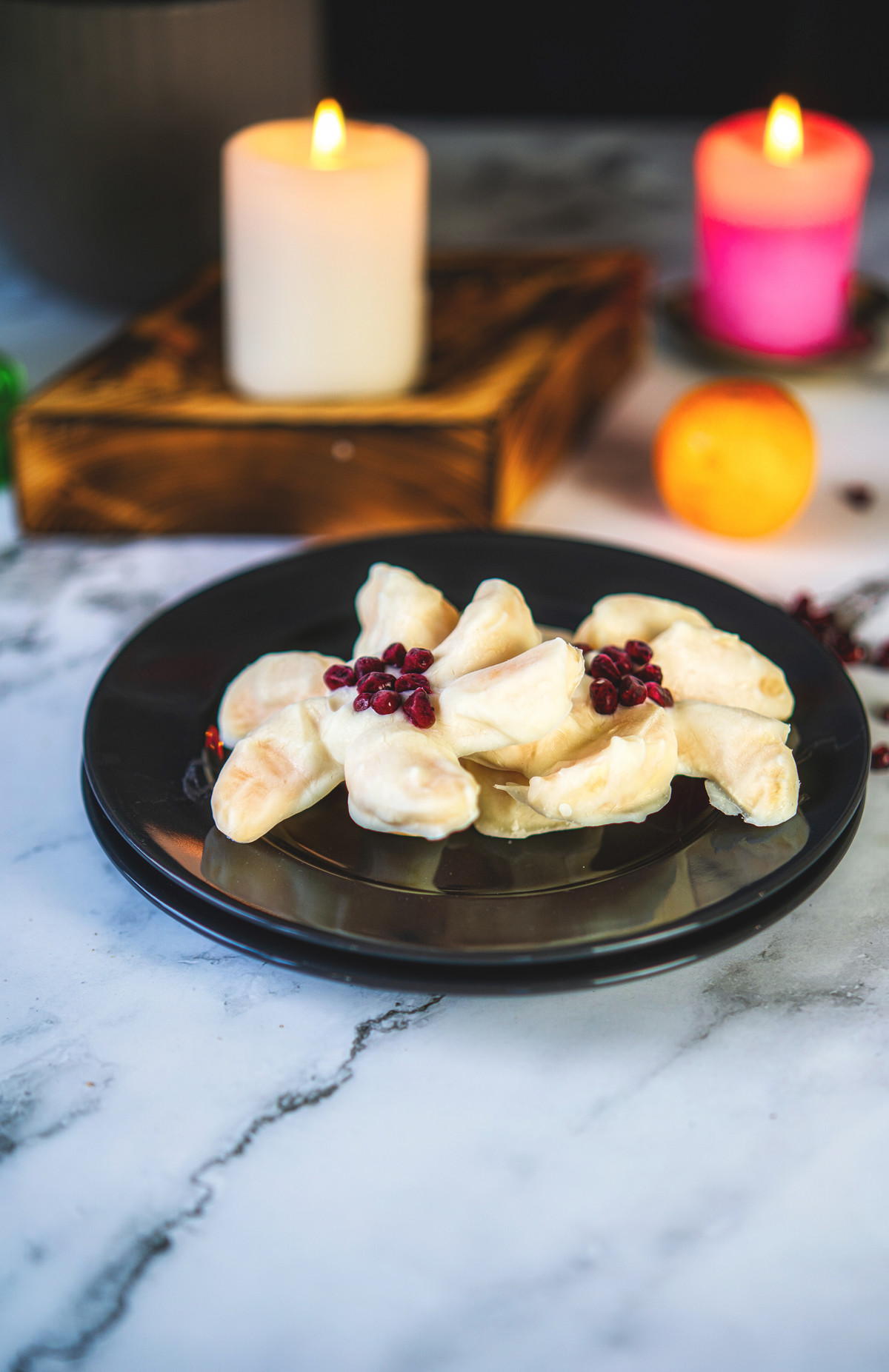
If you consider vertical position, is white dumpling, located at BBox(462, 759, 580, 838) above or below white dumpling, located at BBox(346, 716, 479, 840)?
below

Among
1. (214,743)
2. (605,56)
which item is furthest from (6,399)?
(605,56)

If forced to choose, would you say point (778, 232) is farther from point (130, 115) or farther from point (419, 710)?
point (419, 710)

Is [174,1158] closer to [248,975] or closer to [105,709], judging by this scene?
[248,975]

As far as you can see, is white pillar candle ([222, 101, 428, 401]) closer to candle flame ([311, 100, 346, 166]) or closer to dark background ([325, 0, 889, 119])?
candle flame ([311, 100, 346, 166])

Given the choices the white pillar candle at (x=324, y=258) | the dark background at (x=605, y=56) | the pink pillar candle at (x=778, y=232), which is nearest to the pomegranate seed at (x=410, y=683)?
the white pillar candle at (x=324, y=258)

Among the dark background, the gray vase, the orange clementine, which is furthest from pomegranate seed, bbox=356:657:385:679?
the dark background

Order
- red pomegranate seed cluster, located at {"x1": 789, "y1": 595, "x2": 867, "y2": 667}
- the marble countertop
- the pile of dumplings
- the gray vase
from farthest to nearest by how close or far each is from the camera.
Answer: the gray vase
red pomegranate seed cluster, located at {"x1": 789, "y1": 595, "x2": 867, "y2": 667}
the pile of dumplings
the marble countertop
